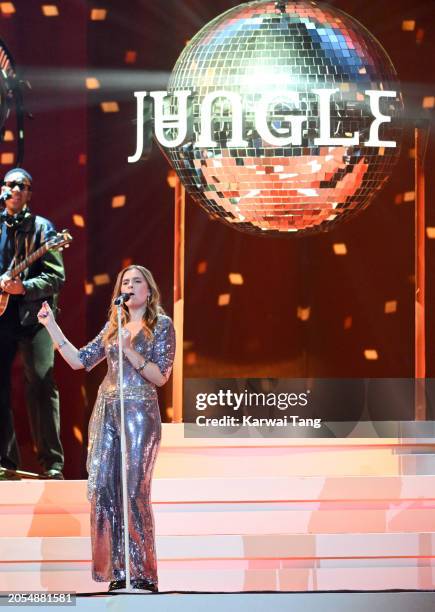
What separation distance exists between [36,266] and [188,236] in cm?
87

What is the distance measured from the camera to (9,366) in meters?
5.51

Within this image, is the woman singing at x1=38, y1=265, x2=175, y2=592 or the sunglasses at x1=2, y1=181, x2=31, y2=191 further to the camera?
the sunglasses at x1=2, y1=181, x2=31, y2=191

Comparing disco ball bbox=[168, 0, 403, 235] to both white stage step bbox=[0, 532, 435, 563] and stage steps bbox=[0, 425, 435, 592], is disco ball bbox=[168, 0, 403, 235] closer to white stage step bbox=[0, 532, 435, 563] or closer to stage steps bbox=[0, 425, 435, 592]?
stage steps bbox=[0, 425, 435, 592]

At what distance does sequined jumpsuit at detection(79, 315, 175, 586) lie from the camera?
4215 millimetres

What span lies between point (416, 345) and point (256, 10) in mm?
1709

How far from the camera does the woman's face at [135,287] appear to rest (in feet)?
13.8

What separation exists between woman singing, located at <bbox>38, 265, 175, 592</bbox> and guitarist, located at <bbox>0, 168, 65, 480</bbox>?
1.15 m

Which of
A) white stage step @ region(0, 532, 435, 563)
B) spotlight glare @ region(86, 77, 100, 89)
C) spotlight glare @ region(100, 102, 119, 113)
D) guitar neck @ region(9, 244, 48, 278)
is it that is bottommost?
white stage step @ region(0, 532, 435, 563)

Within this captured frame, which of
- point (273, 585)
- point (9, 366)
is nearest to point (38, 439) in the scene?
point (9, 366)

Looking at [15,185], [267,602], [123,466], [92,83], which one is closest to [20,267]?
[15,185]

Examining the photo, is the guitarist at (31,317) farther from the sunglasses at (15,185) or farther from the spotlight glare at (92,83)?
the spotlight glare at (92,83)

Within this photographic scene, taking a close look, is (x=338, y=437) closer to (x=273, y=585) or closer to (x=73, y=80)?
(x=273, y=585)
